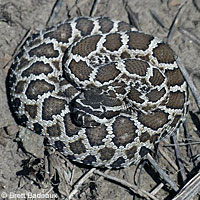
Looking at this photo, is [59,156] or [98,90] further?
[98,90]

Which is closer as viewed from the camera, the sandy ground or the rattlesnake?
the rattlesnake

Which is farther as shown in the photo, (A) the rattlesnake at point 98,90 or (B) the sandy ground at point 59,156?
(B) the sandy ground at point 59,156

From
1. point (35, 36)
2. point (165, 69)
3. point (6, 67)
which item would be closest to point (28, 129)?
point (6, 67)

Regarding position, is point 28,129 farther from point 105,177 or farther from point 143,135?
point 143,135

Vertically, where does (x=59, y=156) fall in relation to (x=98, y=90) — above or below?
below
